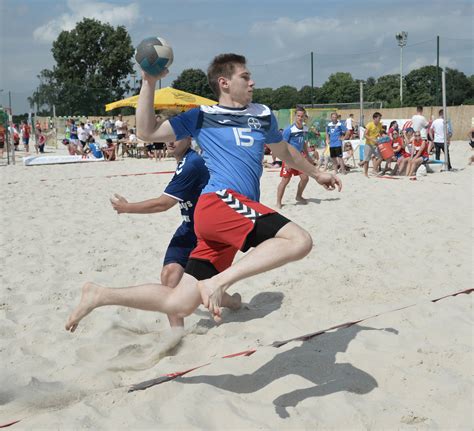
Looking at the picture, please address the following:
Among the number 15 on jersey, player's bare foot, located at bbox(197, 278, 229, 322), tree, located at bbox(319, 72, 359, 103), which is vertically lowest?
player's bare foot, located at bbox(197, 278, 229, 322)

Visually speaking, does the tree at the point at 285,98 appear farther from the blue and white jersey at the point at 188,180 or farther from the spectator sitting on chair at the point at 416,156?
the blue and white jersey at the point at 188,180

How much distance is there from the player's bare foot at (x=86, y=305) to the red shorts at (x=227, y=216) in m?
0.63

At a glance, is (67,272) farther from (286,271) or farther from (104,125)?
(104,125)

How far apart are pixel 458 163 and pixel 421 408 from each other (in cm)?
1573

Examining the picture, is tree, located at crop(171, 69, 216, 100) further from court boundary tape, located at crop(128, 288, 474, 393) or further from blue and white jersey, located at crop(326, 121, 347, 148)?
court boundary tape, located at crop(128, 288, 474, 393)

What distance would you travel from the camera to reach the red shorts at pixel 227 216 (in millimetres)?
2984

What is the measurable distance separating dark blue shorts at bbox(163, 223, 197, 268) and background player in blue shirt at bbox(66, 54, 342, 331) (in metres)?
0.87

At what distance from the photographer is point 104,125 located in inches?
1341

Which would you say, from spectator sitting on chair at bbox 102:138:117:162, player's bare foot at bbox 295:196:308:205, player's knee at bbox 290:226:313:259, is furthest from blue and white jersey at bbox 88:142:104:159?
player's knee at bbox 290:226:313:259

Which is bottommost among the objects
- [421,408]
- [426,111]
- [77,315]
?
[421,408]

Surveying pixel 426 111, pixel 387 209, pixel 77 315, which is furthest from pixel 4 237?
pixel 426 111

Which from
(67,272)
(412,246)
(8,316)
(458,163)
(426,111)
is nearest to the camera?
(8,316)

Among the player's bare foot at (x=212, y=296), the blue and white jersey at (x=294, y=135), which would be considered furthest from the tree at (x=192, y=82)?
the player's bare foot at (x=212, y=296)

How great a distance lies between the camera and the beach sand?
115 inches
